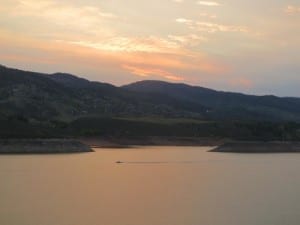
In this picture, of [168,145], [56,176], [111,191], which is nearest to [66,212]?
[111,191]

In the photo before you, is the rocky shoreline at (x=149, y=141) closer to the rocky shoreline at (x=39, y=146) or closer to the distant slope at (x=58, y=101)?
the distant slope at (x=58, y=101)

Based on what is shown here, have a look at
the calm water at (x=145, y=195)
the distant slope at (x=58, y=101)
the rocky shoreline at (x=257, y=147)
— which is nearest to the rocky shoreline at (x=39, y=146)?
the calm water at (x=145, y=195)

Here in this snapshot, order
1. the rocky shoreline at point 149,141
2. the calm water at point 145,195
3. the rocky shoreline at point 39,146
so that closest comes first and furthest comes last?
the calm water at point 145,195, the rocky shoreline at point 39,146, the rocky shoreline at point 149,141

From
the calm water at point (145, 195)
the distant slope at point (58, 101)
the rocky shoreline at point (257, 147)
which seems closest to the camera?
the calm water at point (145, 195)

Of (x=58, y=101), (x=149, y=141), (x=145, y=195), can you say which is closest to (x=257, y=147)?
(x=149, y=141)

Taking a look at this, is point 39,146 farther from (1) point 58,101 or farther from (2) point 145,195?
(1) point 58,101
